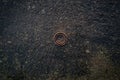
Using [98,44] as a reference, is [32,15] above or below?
above

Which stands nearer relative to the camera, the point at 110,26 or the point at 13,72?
the point at 110,26

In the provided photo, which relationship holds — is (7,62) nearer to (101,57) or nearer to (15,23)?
(15,23)

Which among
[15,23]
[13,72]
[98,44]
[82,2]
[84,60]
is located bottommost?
[13,72]

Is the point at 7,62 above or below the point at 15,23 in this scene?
below

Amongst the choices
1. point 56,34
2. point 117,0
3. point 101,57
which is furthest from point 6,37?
point 117,0

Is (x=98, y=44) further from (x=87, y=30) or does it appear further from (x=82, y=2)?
(x=82, y=2)

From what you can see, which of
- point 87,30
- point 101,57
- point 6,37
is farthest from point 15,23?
point 101,57
